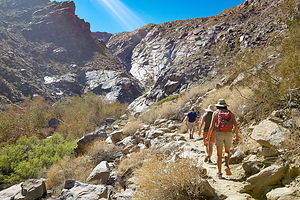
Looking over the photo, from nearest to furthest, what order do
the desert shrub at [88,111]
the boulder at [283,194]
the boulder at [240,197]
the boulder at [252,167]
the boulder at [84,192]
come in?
the boulder at [283,194] → the boulder at [240,197] → the boulder at [252,167] → the boulder at [84,192] → the desert shrub at [88,111]

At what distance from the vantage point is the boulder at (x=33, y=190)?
17.8 feet

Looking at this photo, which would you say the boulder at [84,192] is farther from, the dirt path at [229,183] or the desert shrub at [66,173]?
the dirt path at [229,183]

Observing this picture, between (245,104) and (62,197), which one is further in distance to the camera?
(245,104)

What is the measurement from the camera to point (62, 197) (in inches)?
165

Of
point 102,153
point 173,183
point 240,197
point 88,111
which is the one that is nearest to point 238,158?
point 240,197

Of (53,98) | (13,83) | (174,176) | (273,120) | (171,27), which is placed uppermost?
A: (171,27)

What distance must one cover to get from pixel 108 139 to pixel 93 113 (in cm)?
1251

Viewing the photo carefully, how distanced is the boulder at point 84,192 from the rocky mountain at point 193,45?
6726 mm

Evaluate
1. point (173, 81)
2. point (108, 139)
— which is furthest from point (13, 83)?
point (108, 139)

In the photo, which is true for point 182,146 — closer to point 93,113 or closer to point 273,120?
point 273,120

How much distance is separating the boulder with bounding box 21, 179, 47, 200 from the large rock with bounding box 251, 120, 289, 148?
20.9 ft

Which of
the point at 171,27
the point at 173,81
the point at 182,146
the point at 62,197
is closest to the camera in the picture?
the point at 62,197

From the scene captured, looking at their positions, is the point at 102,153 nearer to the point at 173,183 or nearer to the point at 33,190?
the point at 33,190

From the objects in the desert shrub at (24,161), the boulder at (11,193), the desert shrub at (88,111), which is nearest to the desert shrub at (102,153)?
the desert shrub at (24,161)
